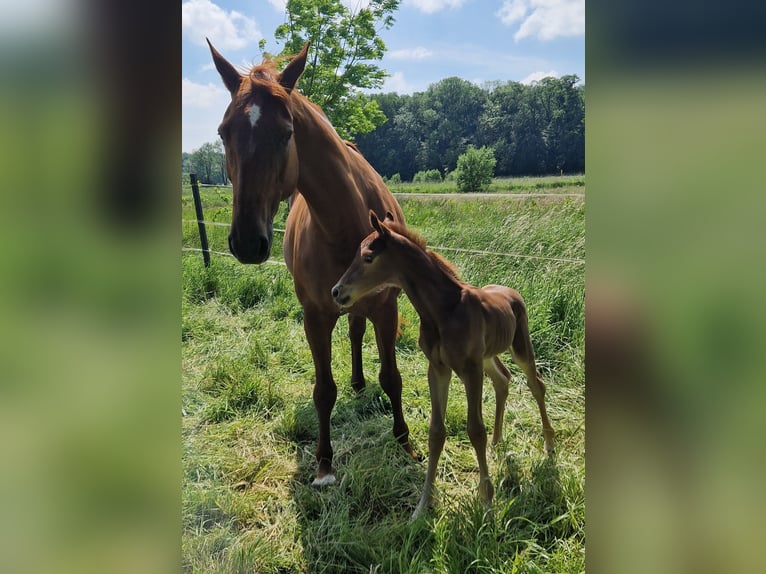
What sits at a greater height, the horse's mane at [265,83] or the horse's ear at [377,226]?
the horse's mane at [265,83]

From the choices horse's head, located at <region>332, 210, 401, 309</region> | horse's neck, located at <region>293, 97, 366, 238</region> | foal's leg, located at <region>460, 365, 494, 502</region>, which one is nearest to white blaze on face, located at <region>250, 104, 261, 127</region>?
horse's neck, located at <region>293, 97, 366, 238</region>

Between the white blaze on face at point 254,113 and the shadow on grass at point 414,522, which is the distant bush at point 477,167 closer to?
the shadow on grass at point 414,522

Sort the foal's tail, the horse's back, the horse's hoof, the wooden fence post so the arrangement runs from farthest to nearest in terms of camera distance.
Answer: the wooden fence post → the horse's hoof → the foal's tail → the horse's back

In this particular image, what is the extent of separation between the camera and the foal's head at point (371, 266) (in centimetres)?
186

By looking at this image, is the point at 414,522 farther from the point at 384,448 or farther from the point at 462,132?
the point at 462,132

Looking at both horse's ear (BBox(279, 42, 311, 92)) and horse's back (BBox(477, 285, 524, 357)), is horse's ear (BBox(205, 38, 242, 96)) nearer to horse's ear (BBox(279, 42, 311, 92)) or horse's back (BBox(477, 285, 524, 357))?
horse's ear (BBox(279, 42, 311, 92))

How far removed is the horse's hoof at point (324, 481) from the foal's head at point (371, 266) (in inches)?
45.2

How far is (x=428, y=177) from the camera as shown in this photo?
7523 mm

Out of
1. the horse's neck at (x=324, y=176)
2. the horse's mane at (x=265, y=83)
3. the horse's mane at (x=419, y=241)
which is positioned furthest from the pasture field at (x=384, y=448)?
the horse's mane at (x=265, y=83)

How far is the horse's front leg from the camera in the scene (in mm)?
2574
